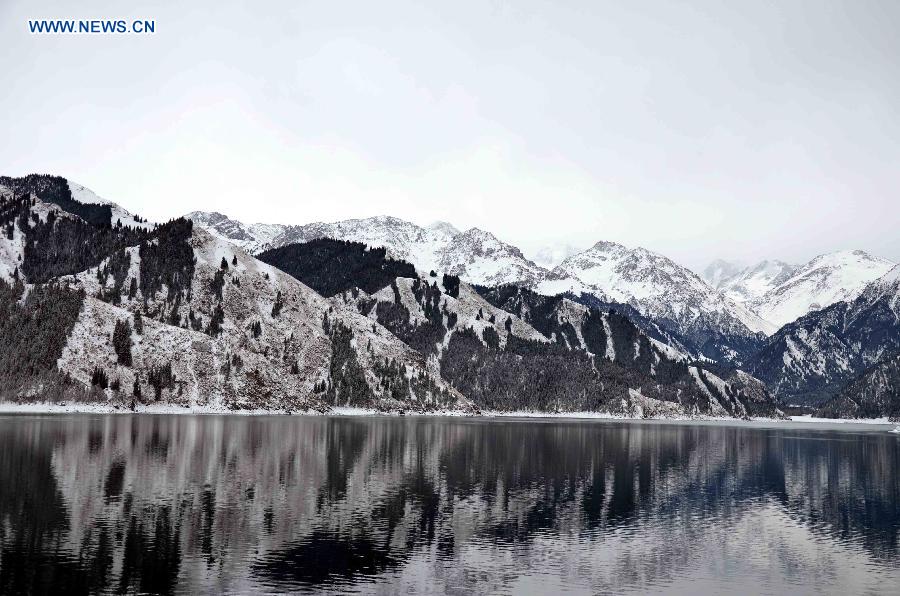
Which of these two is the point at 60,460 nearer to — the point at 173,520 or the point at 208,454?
the point at 208,454

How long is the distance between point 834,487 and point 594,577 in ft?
239

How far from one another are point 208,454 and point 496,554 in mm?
68726

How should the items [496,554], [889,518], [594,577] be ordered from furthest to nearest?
1. [889,518]
2. [496,554]
3. [594,577]

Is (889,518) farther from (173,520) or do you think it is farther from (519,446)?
(519,446)

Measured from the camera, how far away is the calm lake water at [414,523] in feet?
161

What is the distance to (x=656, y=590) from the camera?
49.4 meters

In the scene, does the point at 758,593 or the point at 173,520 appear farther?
the point at 173,520

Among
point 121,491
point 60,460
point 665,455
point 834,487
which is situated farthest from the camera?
point 665,455

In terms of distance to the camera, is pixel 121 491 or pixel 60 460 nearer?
pixel 121 491

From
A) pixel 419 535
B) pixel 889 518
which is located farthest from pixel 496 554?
pixel 889 518

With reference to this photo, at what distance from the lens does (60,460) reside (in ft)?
311

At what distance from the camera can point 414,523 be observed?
2662 inches

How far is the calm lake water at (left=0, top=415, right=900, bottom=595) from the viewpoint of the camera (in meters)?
49.1

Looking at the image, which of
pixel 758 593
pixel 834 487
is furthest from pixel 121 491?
pixel 834 487
